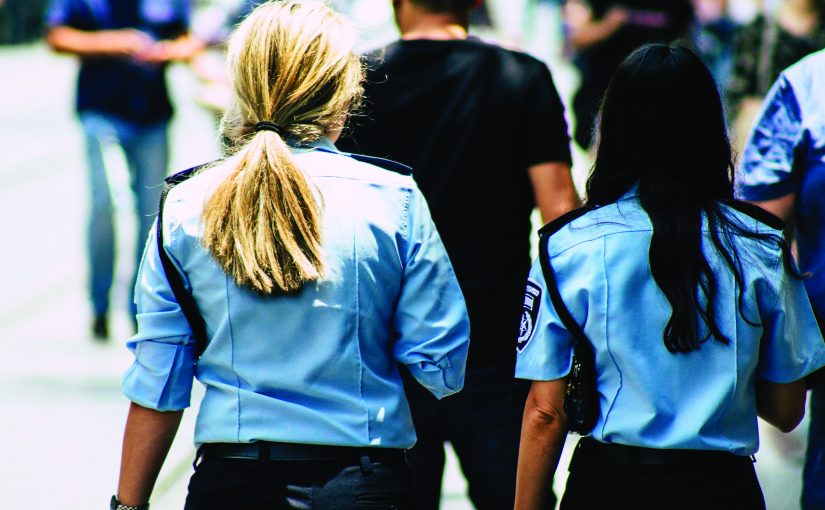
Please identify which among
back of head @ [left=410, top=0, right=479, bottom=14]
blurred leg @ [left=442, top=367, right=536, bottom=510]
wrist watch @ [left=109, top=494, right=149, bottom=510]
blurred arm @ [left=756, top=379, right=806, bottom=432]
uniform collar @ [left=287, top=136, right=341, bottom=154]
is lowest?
blurred leg @ [left=442, top=367, right=536, bottom=510]

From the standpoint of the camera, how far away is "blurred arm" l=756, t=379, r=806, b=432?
240cm

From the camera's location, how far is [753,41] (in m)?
5.59

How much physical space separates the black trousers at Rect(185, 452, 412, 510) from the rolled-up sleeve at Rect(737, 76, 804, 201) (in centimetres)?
140

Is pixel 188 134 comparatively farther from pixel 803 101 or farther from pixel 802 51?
pixel 803 101

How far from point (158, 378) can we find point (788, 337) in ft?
4.28

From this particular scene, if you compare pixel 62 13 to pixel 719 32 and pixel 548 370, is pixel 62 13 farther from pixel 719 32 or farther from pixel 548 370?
pixel 719 32

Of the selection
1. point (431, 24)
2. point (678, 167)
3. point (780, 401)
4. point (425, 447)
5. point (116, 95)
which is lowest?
point (425, 447)

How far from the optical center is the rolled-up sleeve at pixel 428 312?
235cm

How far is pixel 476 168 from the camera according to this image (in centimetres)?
320

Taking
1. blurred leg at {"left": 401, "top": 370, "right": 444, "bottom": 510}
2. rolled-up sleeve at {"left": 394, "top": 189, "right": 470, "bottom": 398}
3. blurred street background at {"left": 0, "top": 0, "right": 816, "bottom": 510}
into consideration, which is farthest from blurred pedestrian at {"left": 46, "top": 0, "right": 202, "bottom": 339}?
rolled-up sleeve at {"left": 394, "top": 189, "right": 470, "bottom": 398}

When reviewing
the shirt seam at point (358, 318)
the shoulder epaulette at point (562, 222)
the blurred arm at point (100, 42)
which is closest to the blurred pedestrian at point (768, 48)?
the shoulder epaulette at point (562, 222)

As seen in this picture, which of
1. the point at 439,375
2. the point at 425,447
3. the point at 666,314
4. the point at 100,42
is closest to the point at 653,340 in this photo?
the point at 666,314

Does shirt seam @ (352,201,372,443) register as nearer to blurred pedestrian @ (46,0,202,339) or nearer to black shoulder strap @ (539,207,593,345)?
black shoulder strap @ (539,207,593,345)

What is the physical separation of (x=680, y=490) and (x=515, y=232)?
1.14 meters
